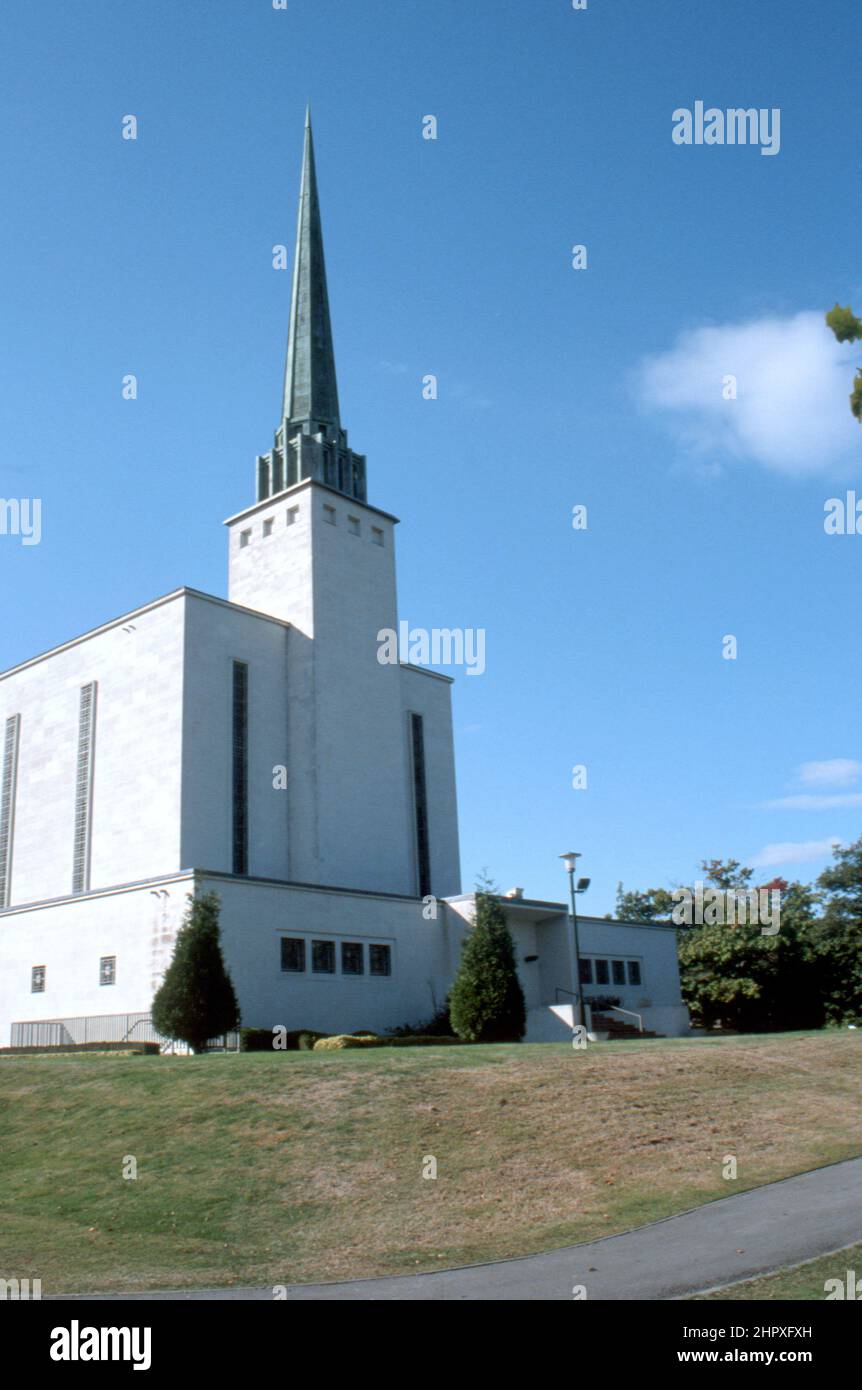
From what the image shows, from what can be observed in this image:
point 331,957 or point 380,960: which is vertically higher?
point 331,957

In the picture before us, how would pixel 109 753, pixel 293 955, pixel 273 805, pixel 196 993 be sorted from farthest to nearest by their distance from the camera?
1. pixel 109 753
2. pixel 273 805
3. pixel 293 955
4. pixel 196 993

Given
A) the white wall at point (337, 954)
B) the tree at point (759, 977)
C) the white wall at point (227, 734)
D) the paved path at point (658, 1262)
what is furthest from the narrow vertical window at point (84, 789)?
the paved path at point (658, 1262)

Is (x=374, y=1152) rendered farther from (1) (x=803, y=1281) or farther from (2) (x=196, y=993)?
(2) (x=196, y=993)

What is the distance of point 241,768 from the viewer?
132ft

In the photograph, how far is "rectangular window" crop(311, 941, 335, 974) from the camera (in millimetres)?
33125

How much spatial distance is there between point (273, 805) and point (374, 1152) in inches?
1039

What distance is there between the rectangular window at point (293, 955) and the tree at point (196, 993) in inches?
225

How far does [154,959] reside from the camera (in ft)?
103

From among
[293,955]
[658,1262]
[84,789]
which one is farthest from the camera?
[84,789]

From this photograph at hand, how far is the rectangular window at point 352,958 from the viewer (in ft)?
112

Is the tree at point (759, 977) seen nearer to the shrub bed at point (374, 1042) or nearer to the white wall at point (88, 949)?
the shrub bed at point (374, 1042)

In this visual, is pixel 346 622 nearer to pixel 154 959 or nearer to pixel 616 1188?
pixel 154 959

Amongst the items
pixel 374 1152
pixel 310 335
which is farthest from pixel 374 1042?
pixel 310 335
